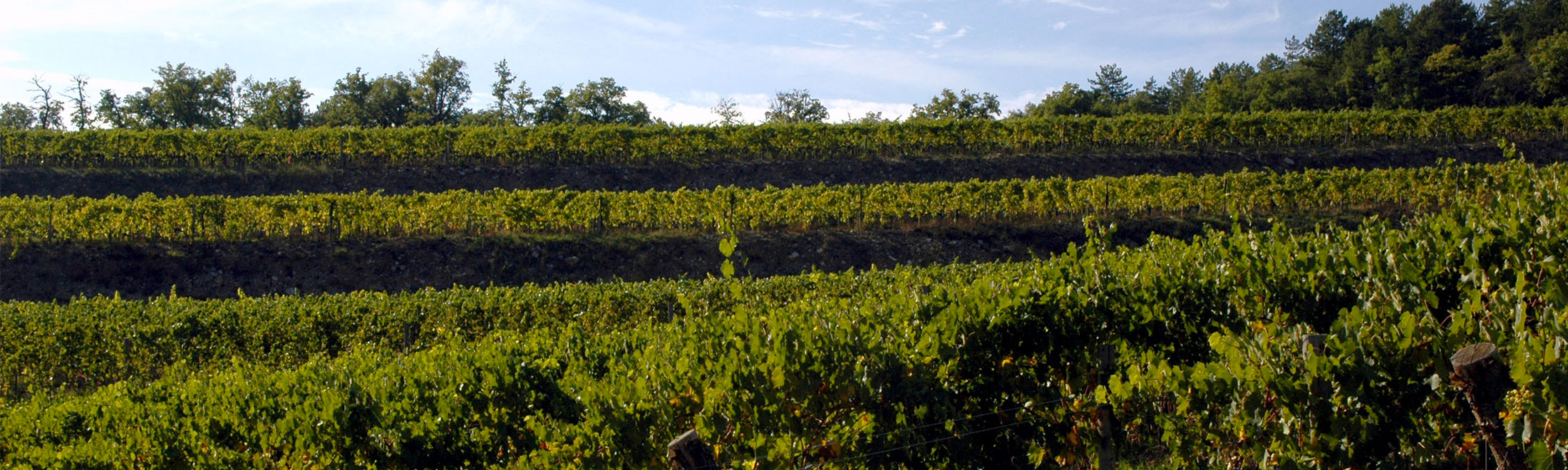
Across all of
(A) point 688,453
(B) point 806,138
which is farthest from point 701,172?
(A) point 688,453

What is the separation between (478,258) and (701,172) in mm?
11589

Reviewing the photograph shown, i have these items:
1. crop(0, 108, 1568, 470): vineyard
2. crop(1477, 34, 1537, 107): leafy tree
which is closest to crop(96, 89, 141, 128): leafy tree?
crop(0, 108, 1568, 470): vineyard

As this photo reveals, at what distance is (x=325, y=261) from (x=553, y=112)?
37.4 meters

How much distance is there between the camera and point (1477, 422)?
2850mm

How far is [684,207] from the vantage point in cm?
2375

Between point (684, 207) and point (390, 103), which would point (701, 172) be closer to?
point (684, 207)

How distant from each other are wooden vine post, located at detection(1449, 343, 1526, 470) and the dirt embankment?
27884 mm

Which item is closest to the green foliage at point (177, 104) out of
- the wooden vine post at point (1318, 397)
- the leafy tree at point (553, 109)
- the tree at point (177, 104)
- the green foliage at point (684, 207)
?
the tree at point (177, 104)

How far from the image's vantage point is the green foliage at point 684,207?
21.8m

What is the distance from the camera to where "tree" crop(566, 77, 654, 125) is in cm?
5853

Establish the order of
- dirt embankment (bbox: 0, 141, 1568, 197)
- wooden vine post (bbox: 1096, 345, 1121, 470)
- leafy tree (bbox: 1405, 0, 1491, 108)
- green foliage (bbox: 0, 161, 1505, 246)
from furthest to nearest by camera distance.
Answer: leafy tree (bbox: 1405, 0, 1491, 108) < dirt embankment (bbox: 0, 141, 1568, 197) < green foliage (bbox: 0, 161, 1505, 246) < wooden vine post (bbox: 1096, 345, 1121, 470)

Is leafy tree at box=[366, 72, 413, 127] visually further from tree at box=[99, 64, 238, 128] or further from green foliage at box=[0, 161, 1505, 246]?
green foliage at box=[0, 161, 1505, 246]

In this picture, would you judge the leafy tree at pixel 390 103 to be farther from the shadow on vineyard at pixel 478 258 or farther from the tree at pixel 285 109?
the shadow on vineyard at pixel 478 258

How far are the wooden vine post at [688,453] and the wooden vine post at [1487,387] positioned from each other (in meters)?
2.30
